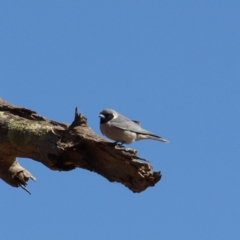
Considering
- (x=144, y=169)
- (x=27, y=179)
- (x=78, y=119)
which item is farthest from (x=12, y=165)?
(x=144, y=169)

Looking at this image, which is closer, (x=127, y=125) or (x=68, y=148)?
(x=68, y=148)

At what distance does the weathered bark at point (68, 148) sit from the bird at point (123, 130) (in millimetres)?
1791

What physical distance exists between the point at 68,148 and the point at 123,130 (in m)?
2.12

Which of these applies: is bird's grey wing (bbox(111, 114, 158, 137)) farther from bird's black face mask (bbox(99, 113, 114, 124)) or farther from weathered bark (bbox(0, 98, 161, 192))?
weathered bark (bbox(0, 98, 161, 192))

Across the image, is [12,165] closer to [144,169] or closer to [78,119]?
[78,119]

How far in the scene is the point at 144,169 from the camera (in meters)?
7.26

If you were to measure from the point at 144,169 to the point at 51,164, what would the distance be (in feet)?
3.65

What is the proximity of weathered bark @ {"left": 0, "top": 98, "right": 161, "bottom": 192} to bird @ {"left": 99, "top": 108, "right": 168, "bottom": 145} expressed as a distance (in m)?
1.79

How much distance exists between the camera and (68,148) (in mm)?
7668

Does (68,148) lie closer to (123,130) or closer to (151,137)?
(123,130)

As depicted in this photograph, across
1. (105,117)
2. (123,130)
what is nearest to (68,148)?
(123,130)

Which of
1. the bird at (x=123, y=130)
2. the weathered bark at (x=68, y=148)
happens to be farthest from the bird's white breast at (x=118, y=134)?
the weathered bark at (x=68, y=148)

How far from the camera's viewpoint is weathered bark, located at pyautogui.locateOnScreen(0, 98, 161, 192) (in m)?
7.38

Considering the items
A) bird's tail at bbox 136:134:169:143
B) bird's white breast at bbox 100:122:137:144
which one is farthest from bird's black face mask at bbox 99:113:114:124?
bird's tail at bbox 136:134:169:143
